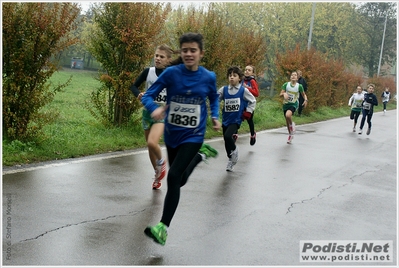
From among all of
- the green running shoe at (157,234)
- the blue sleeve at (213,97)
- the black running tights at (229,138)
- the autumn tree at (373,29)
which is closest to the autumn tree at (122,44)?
the black running tights at (229,138)

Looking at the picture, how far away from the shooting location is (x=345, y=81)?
36938 mm

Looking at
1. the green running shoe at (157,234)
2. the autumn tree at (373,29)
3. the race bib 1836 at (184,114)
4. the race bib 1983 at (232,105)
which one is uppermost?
the autumn tree at (373,29)

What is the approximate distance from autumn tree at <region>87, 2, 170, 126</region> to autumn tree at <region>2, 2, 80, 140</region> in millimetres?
2703

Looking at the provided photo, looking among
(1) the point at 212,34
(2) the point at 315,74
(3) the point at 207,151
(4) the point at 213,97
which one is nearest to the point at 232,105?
(3) the point at 207,151

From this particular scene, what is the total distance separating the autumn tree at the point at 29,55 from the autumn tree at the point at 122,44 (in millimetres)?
2703

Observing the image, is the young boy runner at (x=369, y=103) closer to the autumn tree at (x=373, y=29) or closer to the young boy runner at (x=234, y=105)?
the young boy runner at (x=234, y=105)

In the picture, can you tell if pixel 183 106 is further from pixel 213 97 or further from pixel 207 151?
pixel 207 151

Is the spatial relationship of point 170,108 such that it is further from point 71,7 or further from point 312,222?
point 71,7

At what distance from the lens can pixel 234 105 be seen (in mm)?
10805

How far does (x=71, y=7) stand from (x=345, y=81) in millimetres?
29153

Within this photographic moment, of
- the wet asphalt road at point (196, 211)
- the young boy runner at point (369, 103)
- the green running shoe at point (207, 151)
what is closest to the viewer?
the wet asphalt road at point (196, 211)

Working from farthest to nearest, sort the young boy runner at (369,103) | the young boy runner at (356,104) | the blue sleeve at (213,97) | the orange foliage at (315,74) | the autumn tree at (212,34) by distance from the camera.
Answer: the orange foliage at (315,74)
the young boy runner at (356,104)
the young boy runner at (369,103)
the autumn tree at (212,34)
the blue sleeve at (213,97)

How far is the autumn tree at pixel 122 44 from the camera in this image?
12.8m

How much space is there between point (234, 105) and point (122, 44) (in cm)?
350
